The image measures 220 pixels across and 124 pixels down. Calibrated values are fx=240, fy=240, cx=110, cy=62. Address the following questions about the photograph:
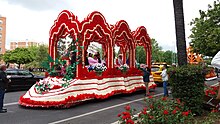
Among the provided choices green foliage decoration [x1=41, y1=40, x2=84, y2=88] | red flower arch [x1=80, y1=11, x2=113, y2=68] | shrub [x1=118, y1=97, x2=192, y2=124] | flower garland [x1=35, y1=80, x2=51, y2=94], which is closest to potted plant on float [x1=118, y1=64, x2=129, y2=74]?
red flower arch [x1=80, y1=11, x2=113, y2=68]

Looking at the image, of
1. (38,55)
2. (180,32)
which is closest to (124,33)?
(180,32)

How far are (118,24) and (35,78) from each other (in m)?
7.25

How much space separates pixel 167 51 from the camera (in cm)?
9600

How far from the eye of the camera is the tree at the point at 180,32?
7.44 meters

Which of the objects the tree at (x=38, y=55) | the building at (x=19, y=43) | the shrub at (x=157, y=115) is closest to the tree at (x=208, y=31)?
the shrub at (x=157, y=115)

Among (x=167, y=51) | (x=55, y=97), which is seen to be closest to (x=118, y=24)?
(x=55, y=97)

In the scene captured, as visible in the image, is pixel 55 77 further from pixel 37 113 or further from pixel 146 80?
pixel 146 80

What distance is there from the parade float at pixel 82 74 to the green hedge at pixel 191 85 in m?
4.11

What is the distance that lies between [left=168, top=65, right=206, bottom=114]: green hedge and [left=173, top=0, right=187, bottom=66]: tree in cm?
52

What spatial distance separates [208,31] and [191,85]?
1492 cm

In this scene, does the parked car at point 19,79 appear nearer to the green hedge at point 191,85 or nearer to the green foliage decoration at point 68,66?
the green foliage decoration at point 68,66

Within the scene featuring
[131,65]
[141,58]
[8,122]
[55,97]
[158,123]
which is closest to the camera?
[158,123]

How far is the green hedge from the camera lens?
22.4ft

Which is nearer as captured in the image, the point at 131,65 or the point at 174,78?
the point at 174,78
